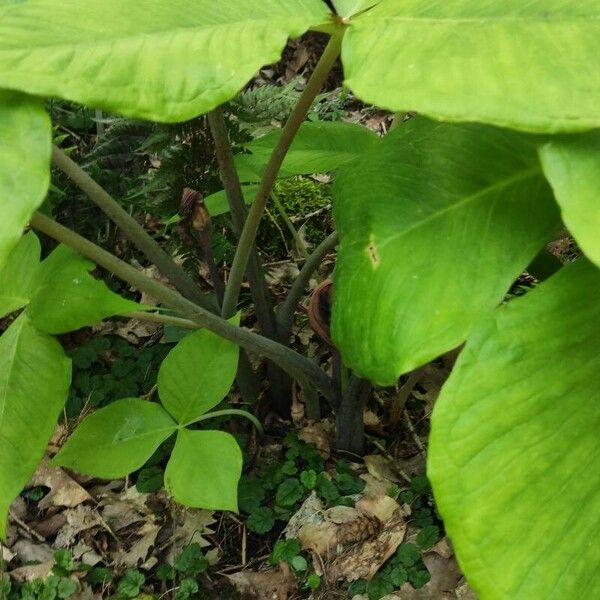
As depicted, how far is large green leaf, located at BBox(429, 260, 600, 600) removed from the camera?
64 cm

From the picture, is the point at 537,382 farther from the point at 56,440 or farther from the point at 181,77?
the point at 56,440

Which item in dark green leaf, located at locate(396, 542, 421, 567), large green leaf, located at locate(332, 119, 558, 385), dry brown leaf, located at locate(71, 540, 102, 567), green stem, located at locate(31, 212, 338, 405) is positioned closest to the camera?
large green leaf, located at locate(332, 119, 558, 385)

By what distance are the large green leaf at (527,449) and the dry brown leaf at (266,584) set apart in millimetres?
794

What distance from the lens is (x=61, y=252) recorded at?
1.00m

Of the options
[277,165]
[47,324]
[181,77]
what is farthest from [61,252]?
[181,77]

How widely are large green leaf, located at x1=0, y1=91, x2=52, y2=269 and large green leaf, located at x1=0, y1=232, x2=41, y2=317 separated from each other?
1.45 feet

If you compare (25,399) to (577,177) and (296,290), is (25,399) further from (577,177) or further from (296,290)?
(577,177)

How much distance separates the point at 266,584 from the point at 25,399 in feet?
2.25

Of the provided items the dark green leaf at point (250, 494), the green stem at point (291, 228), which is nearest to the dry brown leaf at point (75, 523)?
the dark green leaf at point (250, 494)

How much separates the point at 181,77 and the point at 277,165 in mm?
329

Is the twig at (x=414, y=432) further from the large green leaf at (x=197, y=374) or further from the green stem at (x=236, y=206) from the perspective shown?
the large green leaf at (x=197, y=374)

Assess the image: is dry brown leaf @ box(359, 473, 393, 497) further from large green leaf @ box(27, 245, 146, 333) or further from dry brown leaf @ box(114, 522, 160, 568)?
large green leaf @ box(27, 245, 146, 333)

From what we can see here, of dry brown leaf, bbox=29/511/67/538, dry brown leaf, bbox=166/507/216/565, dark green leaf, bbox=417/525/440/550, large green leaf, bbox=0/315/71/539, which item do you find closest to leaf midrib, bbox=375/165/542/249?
large green leaf, bbox=0/315/71/539

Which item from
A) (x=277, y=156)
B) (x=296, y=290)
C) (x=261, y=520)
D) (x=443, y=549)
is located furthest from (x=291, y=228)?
(x=443, y=549)
